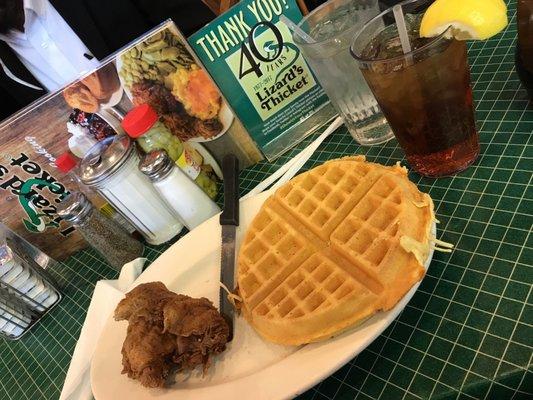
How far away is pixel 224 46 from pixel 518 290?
84cm

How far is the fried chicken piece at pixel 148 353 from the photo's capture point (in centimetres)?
80

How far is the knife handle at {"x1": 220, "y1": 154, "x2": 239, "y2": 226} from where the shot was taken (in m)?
1.08

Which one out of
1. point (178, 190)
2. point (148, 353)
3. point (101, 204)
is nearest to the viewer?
point (148, 353)

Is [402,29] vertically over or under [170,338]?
over

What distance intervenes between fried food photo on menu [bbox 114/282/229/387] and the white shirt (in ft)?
3.46

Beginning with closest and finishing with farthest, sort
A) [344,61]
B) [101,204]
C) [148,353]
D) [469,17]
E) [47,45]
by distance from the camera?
[469,17] → [148,353] → [344,61] → [101,204] → [47,45]

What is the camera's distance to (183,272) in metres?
1.08

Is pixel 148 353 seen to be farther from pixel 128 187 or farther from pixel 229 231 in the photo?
pixel 128 187

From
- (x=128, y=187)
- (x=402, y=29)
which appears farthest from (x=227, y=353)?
(x=402, y=29)

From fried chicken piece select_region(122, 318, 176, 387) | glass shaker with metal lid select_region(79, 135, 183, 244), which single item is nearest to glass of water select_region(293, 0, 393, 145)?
glass shaker with metal lid select_region(79, 135, 183, 244)

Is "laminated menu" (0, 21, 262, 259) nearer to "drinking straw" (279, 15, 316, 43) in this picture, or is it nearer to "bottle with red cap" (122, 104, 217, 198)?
"bottle with red cap" (122, 104, 217, 198)

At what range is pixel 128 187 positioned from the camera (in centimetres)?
117

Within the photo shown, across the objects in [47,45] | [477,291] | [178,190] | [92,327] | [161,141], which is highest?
[47,45]

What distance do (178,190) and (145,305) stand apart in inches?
14.3
